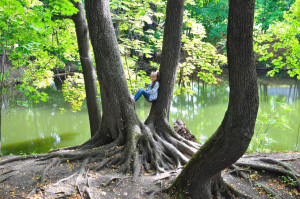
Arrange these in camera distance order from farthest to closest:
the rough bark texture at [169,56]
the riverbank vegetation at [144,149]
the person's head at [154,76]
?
the person's head at [154,76] → the rough bark texture at [169,56] → the riverbank vegetation at [144,149]

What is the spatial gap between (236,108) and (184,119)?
1104 cm

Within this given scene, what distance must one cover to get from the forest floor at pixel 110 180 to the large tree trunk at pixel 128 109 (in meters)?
0.37

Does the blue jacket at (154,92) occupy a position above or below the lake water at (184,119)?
above

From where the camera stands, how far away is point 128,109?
5.22 meters

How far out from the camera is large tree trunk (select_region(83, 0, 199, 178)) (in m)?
4.91

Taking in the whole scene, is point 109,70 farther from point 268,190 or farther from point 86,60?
point 268,190

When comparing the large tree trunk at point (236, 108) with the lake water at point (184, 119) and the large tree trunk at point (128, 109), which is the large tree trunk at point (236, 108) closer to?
the large tree trunk at point (128, 109)

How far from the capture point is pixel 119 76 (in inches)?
203

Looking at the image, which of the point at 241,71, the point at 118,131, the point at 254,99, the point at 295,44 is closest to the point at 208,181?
the point at 254,99

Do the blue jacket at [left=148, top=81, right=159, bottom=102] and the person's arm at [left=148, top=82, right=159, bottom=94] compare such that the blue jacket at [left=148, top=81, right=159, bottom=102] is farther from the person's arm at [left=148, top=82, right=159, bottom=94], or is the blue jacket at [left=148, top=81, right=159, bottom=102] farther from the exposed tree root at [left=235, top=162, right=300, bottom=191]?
the exposed tree root at [left=235, top=162, right=300, bottom=191]

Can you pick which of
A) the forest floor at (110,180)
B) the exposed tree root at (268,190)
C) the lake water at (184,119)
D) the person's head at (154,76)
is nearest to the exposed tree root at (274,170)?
the forest floor at (110,180)

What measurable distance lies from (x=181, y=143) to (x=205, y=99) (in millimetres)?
13467

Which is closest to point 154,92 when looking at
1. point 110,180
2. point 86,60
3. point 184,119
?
point 110,180

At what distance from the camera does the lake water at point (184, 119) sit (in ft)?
31.8
